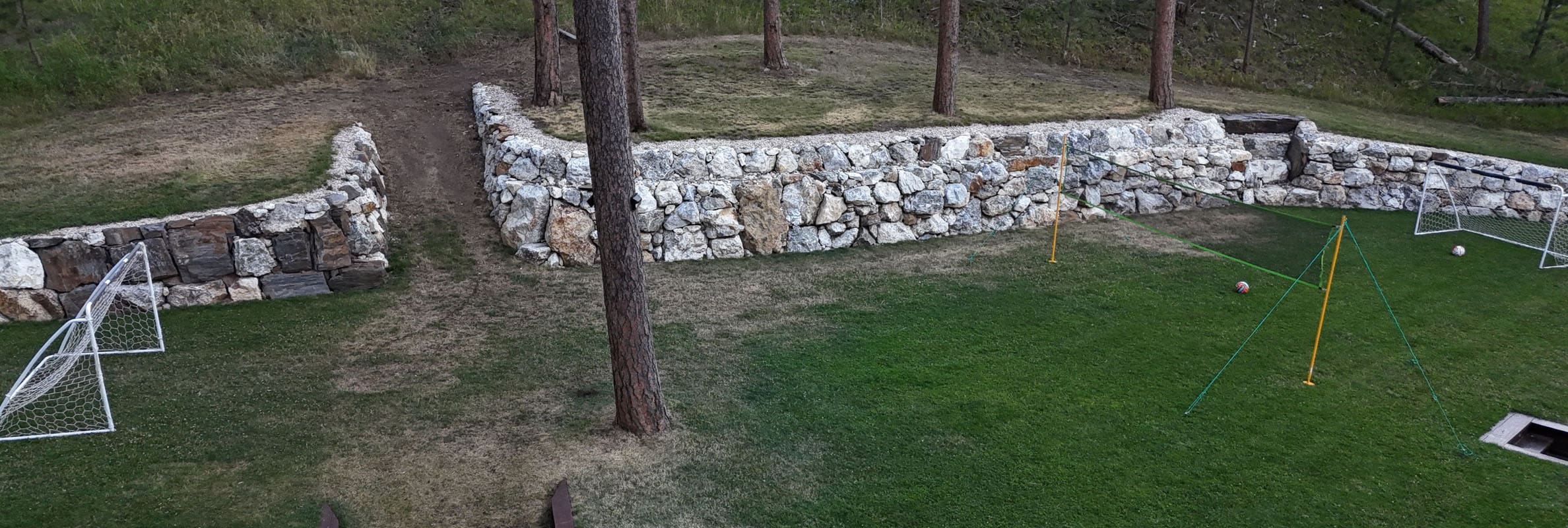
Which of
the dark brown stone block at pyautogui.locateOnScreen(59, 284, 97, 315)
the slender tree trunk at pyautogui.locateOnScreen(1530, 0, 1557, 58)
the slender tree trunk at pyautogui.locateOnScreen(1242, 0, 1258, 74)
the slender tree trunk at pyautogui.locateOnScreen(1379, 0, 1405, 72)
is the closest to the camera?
the dark brown stone block at pyautogui.locateOnScreen(59, 284, 97, 315)

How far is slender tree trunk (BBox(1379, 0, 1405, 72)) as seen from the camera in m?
21.5

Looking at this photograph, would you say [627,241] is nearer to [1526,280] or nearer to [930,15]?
[1526,280]

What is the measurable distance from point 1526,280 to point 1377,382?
191 inches

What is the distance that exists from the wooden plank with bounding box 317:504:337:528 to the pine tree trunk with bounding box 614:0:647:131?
723 cm

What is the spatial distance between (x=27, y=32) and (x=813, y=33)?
590 inches

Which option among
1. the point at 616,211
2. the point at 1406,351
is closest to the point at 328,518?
the point at 616,211

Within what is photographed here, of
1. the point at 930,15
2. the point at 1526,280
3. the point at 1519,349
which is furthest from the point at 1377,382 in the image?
the point at 930,15

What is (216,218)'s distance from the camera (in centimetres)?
1048

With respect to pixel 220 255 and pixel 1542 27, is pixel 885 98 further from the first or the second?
pixel 1542 27

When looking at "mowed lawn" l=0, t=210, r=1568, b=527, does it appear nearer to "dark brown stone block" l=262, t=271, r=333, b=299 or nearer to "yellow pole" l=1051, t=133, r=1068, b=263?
"dark brown stone block" l=262, t=271, r=333, b=299

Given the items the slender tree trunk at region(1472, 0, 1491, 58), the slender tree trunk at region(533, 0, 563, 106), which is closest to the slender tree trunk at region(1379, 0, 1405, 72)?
the slender tree trunk at region(1472, 0, 1491, 58)

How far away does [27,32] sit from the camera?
1719 centimetres

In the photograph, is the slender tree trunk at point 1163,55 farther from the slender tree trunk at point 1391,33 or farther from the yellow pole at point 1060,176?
the slender tree trunk at point 1391,33

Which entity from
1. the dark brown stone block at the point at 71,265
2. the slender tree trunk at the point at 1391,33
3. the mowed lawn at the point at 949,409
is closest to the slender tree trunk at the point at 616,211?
the mowed lawn at the point at 949,409
